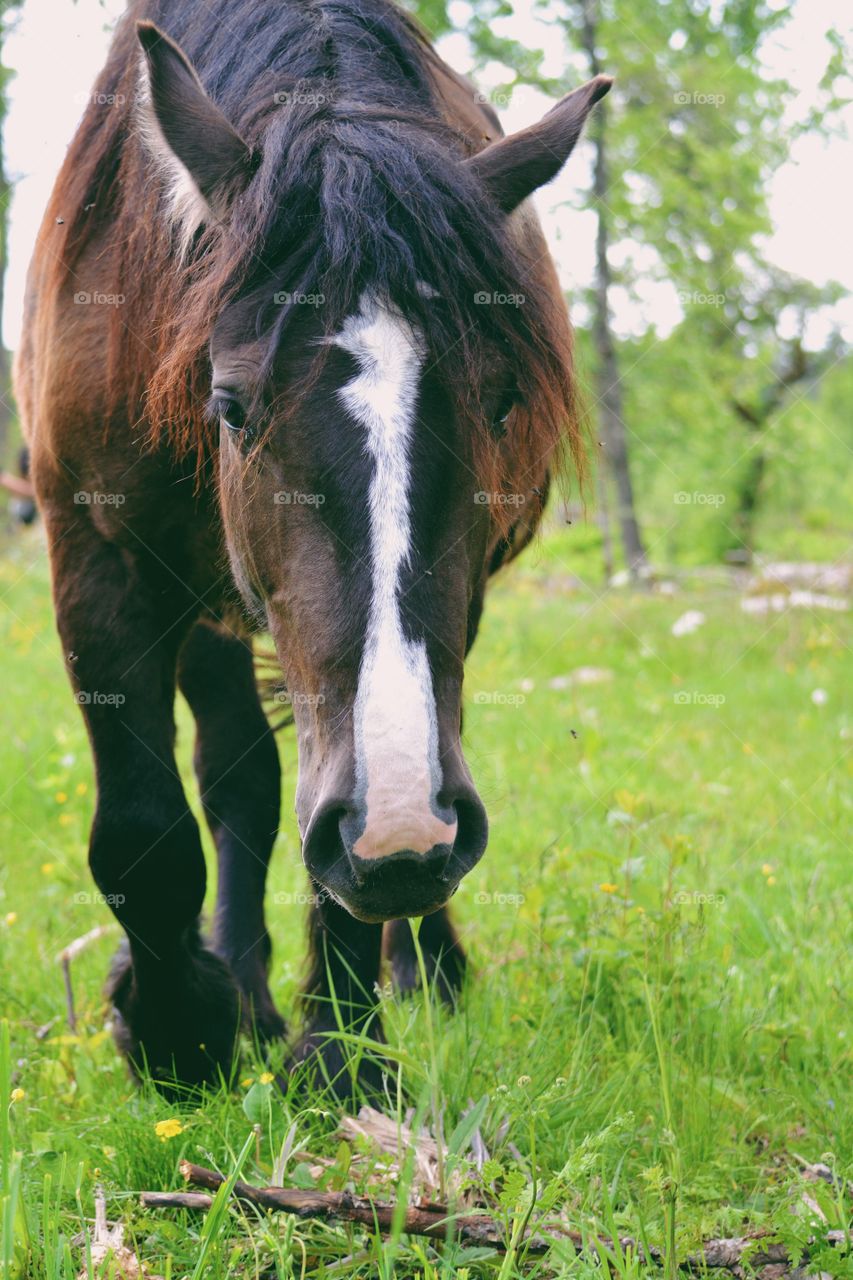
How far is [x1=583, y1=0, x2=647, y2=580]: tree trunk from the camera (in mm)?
12891

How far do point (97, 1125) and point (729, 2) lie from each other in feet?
53.0

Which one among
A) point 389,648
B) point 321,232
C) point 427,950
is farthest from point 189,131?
point 427,950

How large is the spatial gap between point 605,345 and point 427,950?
446 inches

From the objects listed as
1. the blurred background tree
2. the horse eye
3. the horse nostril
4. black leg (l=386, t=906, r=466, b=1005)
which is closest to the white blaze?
the horse nostril

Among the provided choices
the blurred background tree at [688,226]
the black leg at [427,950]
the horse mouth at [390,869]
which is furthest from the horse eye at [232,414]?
the blurred background tree at [688,226]

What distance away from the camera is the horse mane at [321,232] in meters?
2.10

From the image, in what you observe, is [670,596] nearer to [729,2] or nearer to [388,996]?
[729,2]

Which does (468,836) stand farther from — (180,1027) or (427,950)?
(427,950)

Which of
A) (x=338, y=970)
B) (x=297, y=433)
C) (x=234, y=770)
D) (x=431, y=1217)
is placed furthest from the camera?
(x=234, y=770)

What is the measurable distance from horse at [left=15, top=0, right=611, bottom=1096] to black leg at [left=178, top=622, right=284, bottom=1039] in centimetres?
25

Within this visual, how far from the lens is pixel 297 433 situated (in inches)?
81.0

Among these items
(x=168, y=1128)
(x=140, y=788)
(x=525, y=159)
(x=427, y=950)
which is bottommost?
(x=427, y=950)

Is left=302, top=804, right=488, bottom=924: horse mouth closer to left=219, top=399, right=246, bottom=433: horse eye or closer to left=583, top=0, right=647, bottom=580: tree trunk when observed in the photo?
left=219, top=399, right=246, bottom=433: horse eye

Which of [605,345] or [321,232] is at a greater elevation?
[321,232]
